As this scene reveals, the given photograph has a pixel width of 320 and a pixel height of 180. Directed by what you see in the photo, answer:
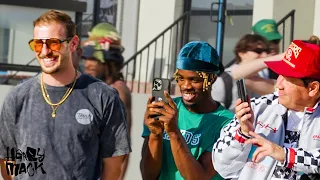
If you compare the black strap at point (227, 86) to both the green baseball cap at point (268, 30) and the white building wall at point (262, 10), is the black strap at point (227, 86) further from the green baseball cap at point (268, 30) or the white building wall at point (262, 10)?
the white building wall at point (262, 10)

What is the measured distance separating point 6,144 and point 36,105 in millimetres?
299

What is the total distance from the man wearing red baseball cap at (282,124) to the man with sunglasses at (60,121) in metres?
0.77

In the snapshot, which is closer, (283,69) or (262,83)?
(283,69)

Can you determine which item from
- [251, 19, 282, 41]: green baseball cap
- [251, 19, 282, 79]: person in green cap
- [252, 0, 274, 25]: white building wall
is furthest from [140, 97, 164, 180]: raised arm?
[252, 0, 274, 25]: white building wall

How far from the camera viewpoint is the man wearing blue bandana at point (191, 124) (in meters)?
4.72

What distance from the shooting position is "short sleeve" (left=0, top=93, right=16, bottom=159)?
4.82 metres

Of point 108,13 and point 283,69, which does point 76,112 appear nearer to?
point 283,69

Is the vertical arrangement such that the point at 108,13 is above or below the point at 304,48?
above

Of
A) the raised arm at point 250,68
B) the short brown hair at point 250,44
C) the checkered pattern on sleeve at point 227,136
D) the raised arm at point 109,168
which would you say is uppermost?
the short brown hair at point 250,44

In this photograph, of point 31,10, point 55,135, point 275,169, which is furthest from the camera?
point 31,10

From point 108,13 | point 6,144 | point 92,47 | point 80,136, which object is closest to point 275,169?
point 80,136

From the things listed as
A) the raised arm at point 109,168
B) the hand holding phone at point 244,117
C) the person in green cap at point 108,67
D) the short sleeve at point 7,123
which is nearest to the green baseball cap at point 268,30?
the person in green cap at point 108,67

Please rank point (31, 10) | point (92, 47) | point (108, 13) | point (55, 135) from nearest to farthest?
point (55, 135), point (92, 47), point (31, 10), point (108, 13)

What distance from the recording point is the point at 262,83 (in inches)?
262
